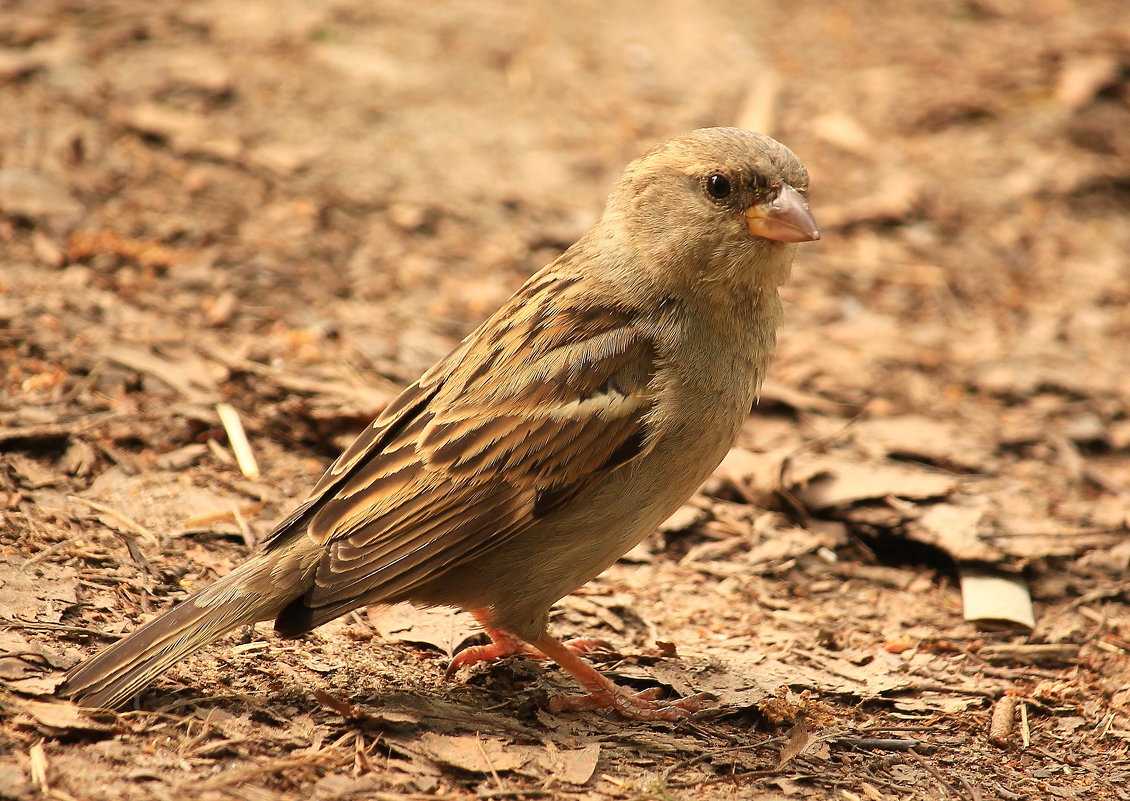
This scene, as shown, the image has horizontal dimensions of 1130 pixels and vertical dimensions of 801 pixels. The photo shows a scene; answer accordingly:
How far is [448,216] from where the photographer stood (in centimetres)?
793

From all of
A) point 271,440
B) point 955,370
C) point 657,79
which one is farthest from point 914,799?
point 657,79

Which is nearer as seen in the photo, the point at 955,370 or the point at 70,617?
the point at 70,617

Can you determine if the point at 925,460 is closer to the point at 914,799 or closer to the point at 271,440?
the point at 914,799

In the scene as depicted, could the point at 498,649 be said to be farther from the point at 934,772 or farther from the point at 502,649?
the point at 934,772

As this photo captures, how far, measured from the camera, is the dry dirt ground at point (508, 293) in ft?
13.9

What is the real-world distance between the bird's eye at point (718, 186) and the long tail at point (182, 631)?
2.08 m

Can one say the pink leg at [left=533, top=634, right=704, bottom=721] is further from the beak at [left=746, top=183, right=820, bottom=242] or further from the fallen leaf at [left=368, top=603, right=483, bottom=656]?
the beak at [left=746, top=183, right=820, bottom=242]

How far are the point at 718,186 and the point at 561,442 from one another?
117 centimetres

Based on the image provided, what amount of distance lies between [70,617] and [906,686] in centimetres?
311

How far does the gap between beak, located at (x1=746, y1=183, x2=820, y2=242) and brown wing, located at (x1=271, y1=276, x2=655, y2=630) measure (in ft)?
1.96

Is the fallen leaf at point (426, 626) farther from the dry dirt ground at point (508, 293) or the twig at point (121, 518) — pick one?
the twig at point (121, 518)

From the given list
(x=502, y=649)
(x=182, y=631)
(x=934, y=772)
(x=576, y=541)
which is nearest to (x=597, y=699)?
(x=502, y=649)

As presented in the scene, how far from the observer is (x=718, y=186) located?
4695 millimetres

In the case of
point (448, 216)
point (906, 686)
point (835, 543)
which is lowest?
point (906, 686)
